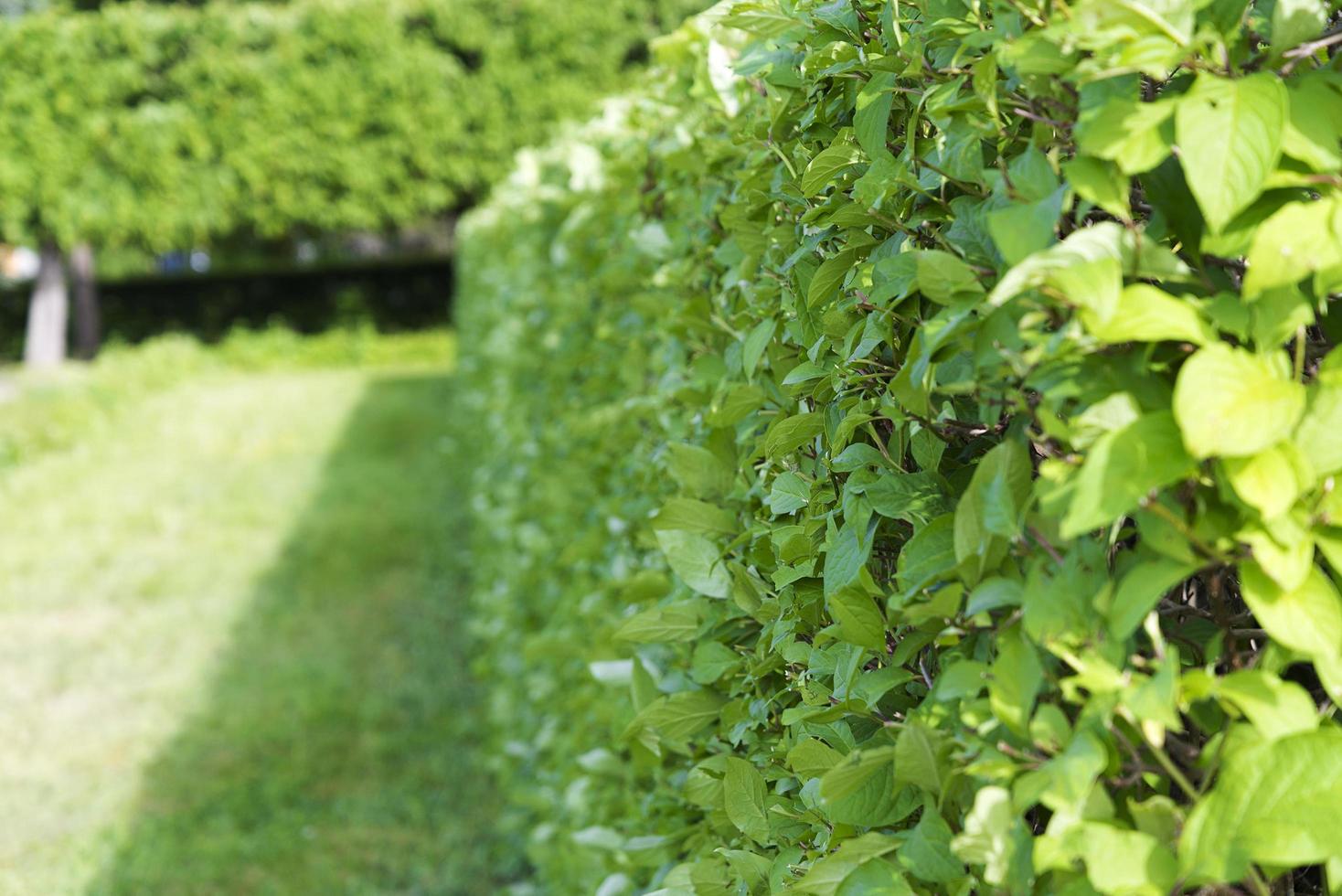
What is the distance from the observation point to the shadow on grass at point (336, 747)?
11.9 ft

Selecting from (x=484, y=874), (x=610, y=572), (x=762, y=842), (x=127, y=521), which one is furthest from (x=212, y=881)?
(x=127, y=521)

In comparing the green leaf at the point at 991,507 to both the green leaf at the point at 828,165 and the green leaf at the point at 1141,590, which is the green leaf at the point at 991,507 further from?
the green leaf at the point at 828,165

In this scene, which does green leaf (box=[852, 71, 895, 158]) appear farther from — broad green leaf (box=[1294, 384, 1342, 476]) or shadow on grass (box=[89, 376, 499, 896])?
shadow on grass (box=[89, 376, 499, 896])

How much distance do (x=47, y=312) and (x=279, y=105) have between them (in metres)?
4.52

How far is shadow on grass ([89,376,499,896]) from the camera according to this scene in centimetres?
362

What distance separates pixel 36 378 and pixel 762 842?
12.6 meters

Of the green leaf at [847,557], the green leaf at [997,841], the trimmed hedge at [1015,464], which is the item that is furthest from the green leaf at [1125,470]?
the green leaf at [847,557]

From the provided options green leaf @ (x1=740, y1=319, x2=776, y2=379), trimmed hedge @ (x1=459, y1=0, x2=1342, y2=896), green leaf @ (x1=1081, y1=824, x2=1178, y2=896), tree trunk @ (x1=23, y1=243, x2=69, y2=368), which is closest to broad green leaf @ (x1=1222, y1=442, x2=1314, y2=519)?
trimmed hedge @ (x1=459, y1=0, x2=1342, y2=896)

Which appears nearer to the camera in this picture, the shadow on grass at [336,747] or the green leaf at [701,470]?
the green leaf at [701,470]

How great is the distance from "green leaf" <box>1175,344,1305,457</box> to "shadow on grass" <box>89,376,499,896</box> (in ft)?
10.9

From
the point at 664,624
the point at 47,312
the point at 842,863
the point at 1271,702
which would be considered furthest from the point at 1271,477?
the point at 47,312

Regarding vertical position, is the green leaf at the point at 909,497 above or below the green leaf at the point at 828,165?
below

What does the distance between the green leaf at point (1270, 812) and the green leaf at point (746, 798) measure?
578 millimetres

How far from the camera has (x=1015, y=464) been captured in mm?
848
